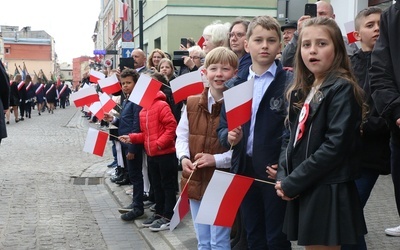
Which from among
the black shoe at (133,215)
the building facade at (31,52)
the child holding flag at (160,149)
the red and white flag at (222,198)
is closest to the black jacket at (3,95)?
the child holding flag at (160,149)

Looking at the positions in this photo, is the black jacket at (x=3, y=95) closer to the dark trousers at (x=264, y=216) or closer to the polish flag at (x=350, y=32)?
the dark trousers at (x=264, y=216)

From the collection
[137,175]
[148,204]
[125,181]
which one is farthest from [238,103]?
[125,181]

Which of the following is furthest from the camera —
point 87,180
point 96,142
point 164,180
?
point 87,180

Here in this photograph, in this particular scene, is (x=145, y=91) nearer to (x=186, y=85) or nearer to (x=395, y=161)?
(x=186, y=85)

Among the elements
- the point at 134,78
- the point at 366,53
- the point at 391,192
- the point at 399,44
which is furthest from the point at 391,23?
the point at 391,192

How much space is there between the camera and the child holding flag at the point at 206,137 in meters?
4.12

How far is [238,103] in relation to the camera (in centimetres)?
349

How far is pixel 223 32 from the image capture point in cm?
563

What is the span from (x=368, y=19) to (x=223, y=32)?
72.9 inches

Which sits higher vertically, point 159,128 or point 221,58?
point 221,58

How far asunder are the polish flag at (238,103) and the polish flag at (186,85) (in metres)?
1.66

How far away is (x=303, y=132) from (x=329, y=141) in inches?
7.0

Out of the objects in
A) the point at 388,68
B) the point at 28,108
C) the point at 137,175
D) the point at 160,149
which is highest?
the point at 388,68

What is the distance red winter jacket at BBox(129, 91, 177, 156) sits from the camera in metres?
5.70
